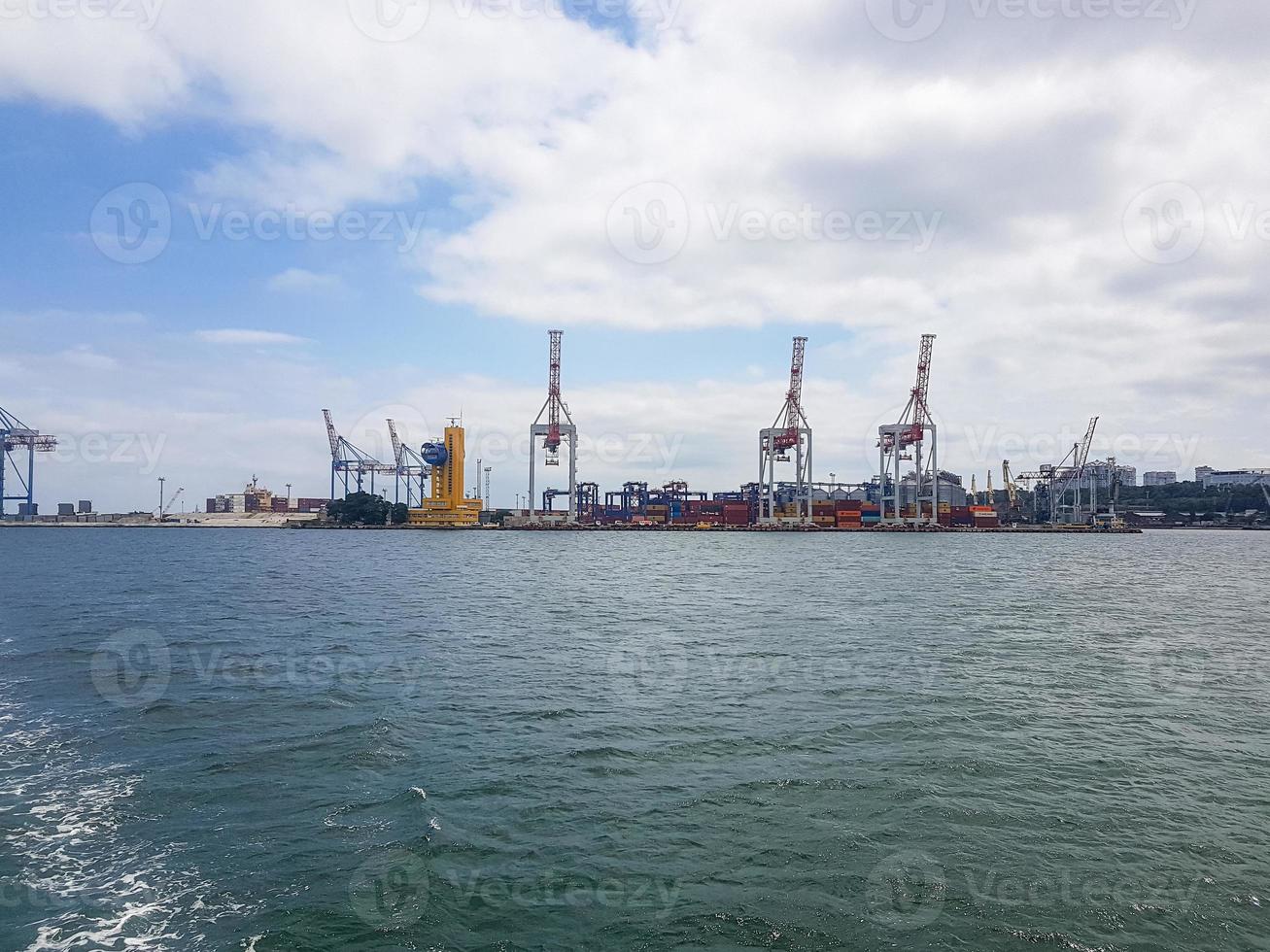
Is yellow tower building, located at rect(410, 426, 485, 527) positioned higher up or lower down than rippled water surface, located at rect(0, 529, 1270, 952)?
higher up

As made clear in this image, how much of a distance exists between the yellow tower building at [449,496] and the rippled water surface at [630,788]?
102 meters

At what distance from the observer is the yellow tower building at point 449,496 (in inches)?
4929

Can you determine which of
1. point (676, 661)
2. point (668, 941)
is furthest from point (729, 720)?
point (668, 941)

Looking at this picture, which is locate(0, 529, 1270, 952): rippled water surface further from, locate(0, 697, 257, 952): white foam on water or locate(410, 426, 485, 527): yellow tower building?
locate(410, 426, 485, 527): yellow tower building

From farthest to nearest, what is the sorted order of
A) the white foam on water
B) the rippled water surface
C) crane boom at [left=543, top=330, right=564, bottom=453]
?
crane boom at [left=543, top=330, right=564, bottom=453] < the rippled water surface < the white foam on water

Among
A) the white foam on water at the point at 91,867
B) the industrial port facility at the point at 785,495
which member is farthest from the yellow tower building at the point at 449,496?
the white foam on water at the point at 91,867

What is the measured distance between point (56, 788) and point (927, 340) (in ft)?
414

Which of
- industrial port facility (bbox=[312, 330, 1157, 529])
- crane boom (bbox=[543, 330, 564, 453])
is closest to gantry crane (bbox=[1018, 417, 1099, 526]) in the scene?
industrial port facility (bbox=[312, 330, 1157, 529])

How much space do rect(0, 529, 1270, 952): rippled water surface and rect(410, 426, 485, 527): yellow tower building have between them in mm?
102417

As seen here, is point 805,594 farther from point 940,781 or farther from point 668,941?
point 668,941

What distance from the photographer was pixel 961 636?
912 inches

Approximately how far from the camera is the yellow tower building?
125188 millimetres

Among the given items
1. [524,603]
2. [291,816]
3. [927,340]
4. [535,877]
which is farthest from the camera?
[927,340]

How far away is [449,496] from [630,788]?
125 m
